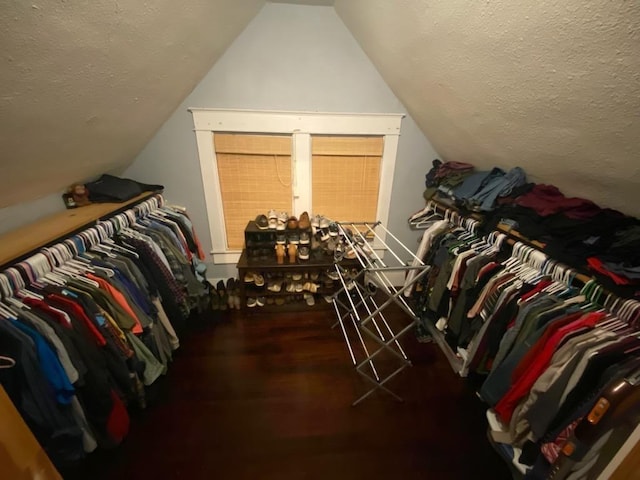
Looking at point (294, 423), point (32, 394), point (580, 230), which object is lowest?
point (294, 423)

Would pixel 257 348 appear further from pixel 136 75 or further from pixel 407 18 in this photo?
pixel 407 18

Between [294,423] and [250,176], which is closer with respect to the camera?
[294,423]

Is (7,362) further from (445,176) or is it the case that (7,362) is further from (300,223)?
(445,176)

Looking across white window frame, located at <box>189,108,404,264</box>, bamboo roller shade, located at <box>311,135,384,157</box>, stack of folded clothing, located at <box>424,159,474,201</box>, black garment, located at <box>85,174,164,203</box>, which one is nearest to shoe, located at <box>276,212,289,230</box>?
white window frame, located at <box>189,108,404,264</box>

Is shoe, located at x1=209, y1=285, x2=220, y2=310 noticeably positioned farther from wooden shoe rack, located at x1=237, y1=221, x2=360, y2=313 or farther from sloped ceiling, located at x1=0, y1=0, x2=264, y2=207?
sloped ceiling, located at x1=0, y1=0, x2=264, y2=207

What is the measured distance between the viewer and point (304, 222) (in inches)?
88.0

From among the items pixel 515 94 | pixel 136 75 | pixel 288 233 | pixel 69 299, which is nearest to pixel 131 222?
pixel 69 299

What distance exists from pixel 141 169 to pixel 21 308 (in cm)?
151

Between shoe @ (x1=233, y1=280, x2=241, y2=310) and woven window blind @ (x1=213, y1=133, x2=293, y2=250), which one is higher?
woven window blind @ (x1=213, y1=133, x2=293, y2=250)

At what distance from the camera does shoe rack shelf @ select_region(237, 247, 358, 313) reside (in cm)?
217

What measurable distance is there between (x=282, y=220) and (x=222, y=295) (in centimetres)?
91

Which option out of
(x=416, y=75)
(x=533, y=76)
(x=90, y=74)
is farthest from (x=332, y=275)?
(x=90, y=74)

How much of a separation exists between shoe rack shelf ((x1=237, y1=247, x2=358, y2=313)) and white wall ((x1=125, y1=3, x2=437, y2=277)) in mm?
785

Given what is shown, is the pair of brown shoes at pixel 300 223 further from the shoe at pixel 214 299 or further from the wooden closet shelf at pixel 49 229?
the wooden closet shelf at pixel 49 229
